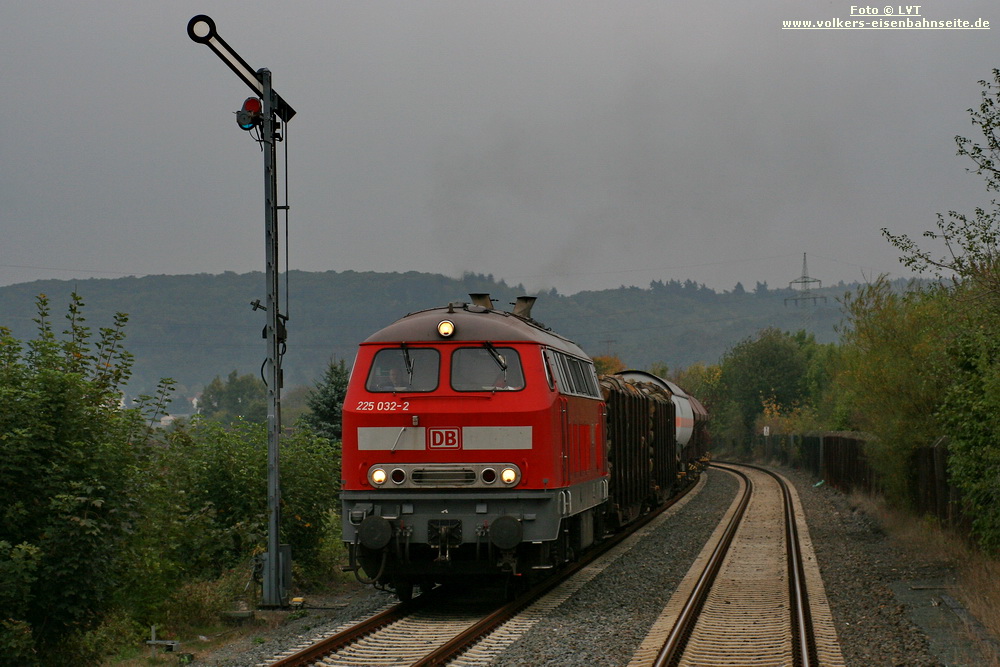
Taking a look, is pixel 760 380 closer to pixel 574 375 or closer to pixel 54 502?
pixel 574 375

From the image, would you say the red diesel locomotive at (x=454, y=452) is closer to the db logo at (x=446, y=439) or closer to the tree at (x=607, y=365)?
the db logo at (x=446, y=439)

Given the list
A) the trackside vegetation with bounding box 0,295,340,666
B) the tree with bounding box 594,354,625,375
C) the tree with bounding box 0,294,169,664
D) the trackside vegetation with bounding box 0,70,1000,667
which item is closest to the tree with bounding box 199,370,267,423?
the tree with bounding box 594,354,625,375

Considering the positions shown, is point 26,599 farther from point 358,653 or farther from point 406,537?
point 406,537

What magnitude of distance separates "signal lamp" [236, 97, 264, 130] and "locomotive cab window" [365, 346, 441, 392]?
10.6 ft

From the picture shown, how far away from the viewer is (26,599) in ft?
27.0

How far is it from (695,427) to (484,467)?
32.8m

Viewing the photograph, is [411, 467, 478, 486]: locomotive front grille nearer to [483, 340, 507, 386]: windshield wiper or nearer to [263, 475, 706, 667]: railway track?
[483, 340, 507, 386]: windshield wiper

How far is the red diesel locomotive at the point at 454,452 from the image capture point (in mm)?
11320

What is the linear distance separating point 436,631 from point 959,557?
923cm

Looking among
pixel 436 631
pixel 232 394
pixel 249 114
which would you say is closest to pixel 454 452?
pixel 436 631

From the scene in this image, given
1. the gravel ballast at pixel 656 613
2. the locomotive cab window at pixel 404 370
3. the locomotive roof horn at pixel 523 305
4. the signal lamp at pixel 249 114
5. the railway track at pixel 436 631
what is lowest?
the gravel ballast at pixel 656 613

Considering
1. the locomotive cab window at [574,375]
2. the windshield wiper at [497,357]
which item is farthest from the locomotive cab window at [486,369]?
the locomotive cab window at [574,375]

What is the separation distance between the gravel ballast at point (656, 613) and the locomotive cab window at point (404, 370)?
→ 252 centimetres

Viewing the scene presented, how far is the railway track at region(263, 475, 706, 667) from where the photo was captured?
9148 millimetres
